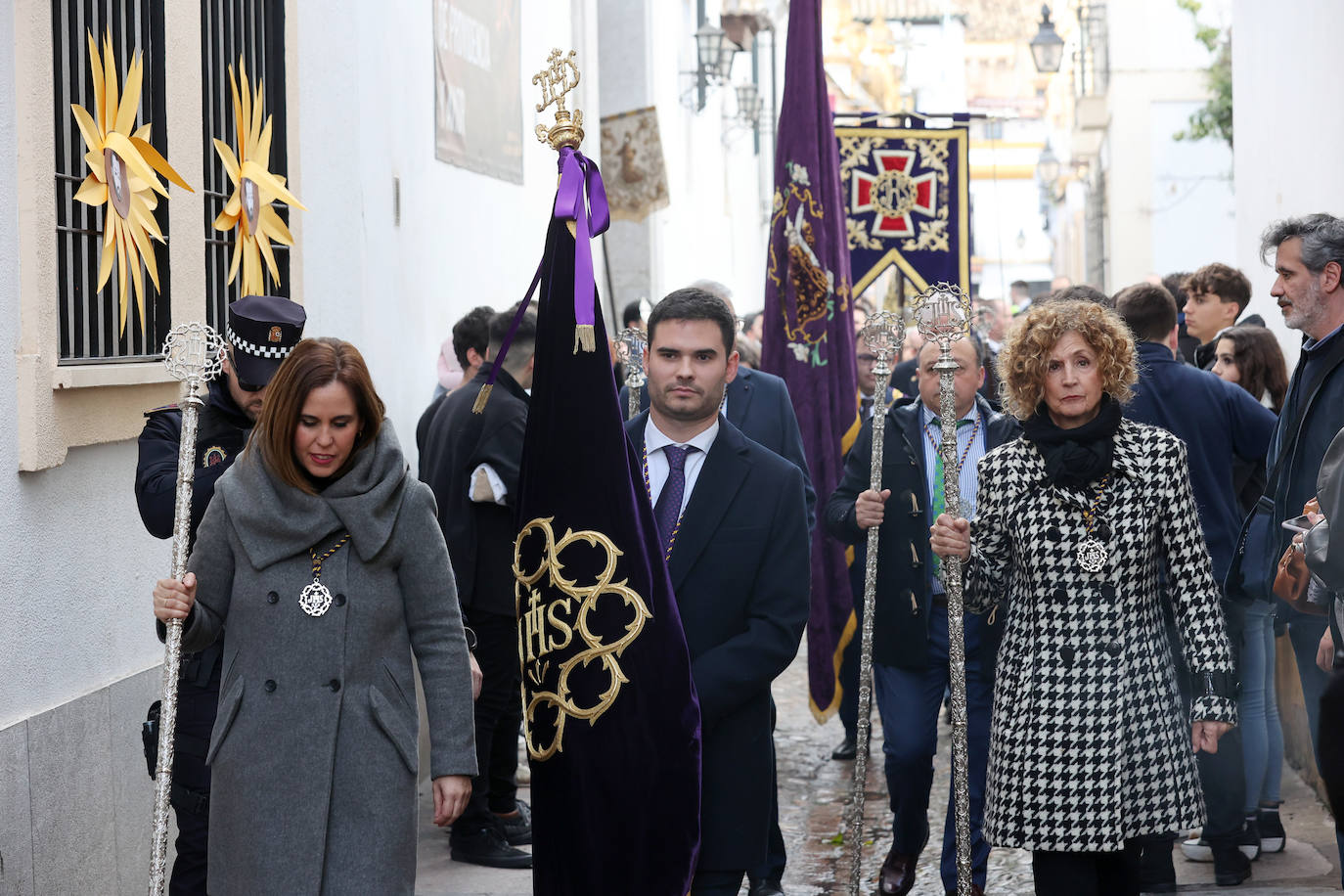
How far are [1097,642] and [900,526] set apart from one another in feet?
5.84

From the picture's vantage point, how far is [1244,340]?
23.2 ft

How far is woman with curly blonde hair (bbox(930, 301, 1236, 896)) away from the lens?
4.47 m

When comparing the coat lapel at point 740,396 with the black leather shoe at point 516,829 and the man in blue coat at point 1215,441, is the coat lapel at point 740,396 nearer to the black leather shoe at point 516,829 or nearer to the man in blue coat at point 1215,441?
the man in blue coat at point 1215,441

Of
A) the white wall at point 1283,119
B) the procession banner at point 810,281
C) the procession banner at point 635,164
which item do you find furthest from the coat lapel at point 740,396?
the procession banner at point 635,164

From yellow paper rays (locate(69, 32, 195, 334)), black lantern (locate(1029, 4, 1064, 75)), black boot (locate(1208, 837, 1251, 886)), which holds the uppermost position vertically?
black lantern (locate(1029, 4, 1064, 75))

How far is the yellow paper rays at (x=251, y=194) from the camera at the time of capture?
6832 mm

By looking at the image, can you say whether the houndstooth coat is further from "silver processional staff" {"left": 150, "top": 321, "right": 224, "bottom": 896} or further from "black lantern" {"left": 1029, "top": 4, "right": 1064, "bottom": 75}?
"black lantern" {"left": 1029, "top": 4, "right": 1064, "bottom": 75}

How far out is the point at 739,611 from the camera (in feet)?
14.3

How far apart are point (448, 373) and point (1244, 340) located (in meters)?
3.83

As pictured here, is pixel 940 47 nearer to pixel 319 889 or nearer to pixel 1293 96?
pixel 1293 96

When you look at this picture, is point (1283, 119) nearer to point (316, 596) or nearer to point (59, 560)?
point (59, 560)

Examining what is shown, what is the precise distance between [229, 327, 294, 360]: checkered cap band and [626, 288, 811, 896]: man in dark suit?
3.25 ft

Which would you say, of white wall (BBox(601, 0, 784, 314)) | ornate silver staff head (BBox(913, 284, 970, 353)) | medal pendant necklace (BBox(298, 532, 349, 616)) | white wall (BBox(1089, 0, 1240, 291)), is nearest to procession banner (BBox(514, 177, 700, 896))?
medal pendant necklace (BBox(298, 532, 349, 616))

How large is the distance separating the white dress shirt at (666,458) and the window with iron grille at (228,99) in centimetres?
276
